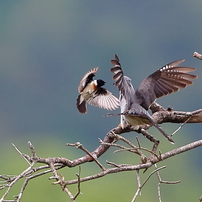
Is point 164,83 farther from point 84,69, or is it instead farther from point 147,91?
point 84,69

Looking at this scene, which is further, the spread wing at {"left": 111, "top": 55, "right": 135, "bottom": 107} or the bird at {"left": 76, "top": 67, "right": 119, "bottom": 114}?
the bird at {"left": 76, "top": 67, "right": 119, "bottom": 114}

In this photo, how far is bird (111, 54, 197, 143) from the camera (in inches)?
198

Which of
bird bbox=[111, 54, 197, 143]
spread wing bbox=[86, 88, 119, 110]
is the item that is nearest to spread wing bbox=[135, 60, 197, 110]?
bird bbox=[111, 54, 197, 143]

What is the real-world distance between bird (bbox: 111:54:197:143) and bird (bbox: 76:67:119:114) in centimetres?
123

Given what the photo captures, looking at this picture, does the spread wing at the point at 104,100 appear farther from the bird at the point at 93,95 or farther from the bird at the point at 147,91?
the bird at the point at 147,91

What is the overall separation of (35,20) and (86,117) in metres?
29.0

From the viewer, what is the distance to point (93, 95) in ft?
22.4

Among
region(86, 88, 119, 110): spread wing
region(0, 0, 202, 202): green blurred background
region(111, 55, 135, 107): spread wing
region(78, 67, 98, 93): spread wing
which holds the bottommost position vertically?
region(111, 55, 135, 107): spread wing

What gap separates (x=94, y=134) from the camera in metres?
46.8

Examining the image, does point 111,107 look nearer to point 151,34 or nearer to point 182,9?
point 151,34

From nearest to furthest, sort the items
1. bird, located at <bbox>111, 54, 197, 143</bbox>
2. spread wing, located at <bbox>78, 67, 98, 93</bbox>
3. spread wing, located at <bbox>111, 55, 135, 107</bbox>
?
spread wing, located at <bbox>111, 55, 135, 107</bbox> → bird, located at <bbox>111, 54, 197, 143</bbox> → spread wing, located at <bbox>78, 67, 98, 93</bbox>

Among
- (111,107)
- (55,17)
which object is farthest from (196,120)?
(55,17)

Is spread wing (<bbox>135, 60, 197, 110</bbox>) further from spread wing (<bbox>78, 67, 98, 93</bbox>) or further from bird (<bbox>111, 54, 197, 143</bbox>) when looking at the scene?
spread wing (<bbox>78, 67, 98, 93</bbox>)

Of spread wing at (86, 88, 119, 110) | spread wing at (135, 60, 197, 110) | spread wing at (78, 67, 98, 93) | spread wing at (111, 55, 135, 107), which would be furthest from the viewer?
spread wing at (78, 67, 98, 93)
